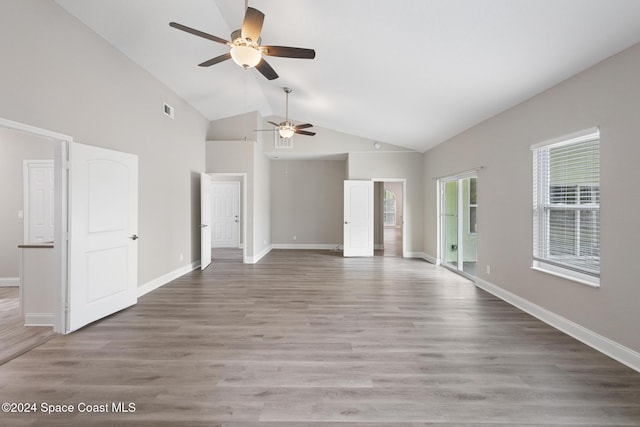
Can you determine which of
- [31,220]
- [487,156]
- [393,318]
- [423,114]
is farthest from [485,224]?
[31,220]

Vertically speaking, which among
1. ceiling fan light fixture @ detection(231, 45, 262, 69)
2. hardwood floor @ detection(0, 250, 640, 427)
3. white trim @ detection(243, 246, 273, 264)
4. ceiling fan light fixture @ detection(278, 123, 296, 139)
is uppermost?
ceiling fan light fixture @ detection(278, 123, 296, 139)

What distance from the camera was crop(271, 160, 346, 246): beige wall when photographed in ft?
29.6

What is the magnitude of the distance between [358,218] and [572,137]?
5019 mm

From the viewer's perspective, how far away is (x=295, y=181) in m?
9.05

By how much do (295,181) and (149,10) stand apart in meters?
6.06

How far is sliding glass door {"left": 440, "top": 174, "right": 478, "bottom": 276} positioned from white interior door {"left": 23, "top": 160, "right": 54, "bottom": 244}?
7.06m

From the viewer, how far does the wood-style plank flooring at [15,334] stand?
262cm

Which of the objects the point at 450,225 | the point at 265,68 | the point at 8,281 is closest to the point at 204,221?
the point at 8,281

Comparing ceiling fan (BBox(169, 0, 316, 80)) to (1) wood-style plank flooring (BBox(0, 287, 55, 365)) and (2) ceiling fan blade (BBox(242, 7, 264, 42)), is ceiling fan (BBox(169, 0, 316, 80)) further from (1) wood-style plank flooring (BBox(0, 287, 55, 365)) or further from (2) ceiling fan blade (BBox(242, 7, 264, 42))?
(1) wood-style plank flooring (BBox(0, 287, 55, 365))

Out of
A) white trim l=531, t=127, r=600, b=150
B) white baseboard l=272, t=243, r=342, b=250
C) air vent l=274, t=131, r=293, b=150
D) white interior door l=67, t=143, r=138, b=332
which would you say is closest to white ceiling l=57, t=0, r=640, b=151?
white trim l=531, t=127, r=600, b=150

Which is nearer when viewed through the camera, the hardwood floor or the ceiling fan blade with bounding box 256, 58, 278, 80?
the hardwood floor

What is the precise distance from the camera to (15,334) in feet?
9.70

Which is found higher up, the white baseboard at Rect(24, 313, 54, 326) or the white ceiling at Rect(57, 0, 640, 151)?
the white ceiling at Rect(57, 0, 640, 151)

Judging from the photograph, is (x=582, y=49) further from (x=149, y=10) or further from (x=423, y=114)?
(x=149, y=10)
